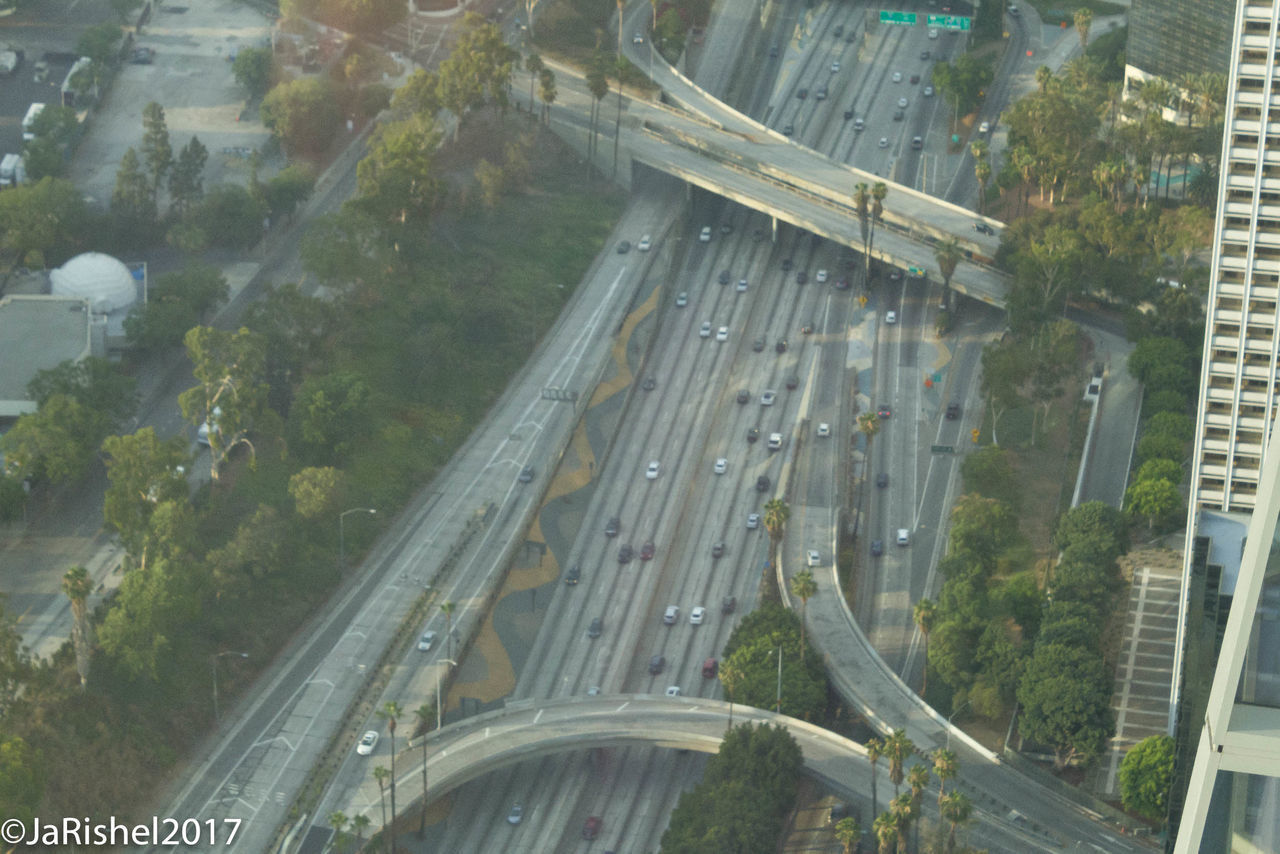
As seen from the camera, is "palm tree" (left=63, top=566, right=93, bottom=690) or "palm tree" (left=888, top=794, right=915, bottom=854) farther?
"palm tree" (left=63, top=566, right=93, bottom=690)

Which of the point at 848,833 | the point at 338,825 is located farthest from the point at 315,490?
the point at 848,833

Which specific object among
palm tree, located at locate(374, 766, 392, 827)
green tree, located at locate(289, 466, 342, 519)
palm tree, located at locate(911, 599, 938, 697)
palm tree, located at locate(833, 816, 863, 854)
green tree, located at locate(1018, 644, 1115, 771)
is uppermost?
green tree, located at locate(289, 466, 342, 519)

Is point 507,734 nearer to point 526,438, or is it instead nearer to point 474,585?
point 474,585

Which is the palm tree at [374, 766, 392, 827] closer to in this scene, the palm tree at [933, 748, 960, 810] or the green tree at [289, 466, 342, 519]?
the green tree at [289, 466, 342, 519]

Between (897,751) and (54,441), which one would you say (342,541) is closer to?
(54,441)

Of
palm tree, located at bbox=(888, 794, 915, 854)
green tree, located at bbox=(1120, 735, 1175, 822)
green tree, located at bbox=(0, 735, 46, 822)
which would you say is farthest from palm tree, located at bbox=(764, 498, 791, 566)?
green tree, located at bbox=(0, 735, 46, 822)

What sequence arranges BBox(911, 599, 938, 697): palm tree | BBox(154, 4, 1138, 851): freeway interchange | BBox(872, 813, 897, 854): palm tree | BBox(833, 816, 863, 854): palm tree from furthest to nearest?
BBox(911, 599, 938, 697): palm tree, BBox(154, 4, 1138, 851): freeway interchange, BBox(833, 816, 863, 854): palm tree, BBox(872, 813, 897, 854): palm tree

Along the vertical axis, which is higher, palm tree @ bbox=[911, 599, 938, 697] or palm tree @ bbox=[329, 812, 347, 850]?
palm tree @ bbox=[911, 599, 938, 697]
